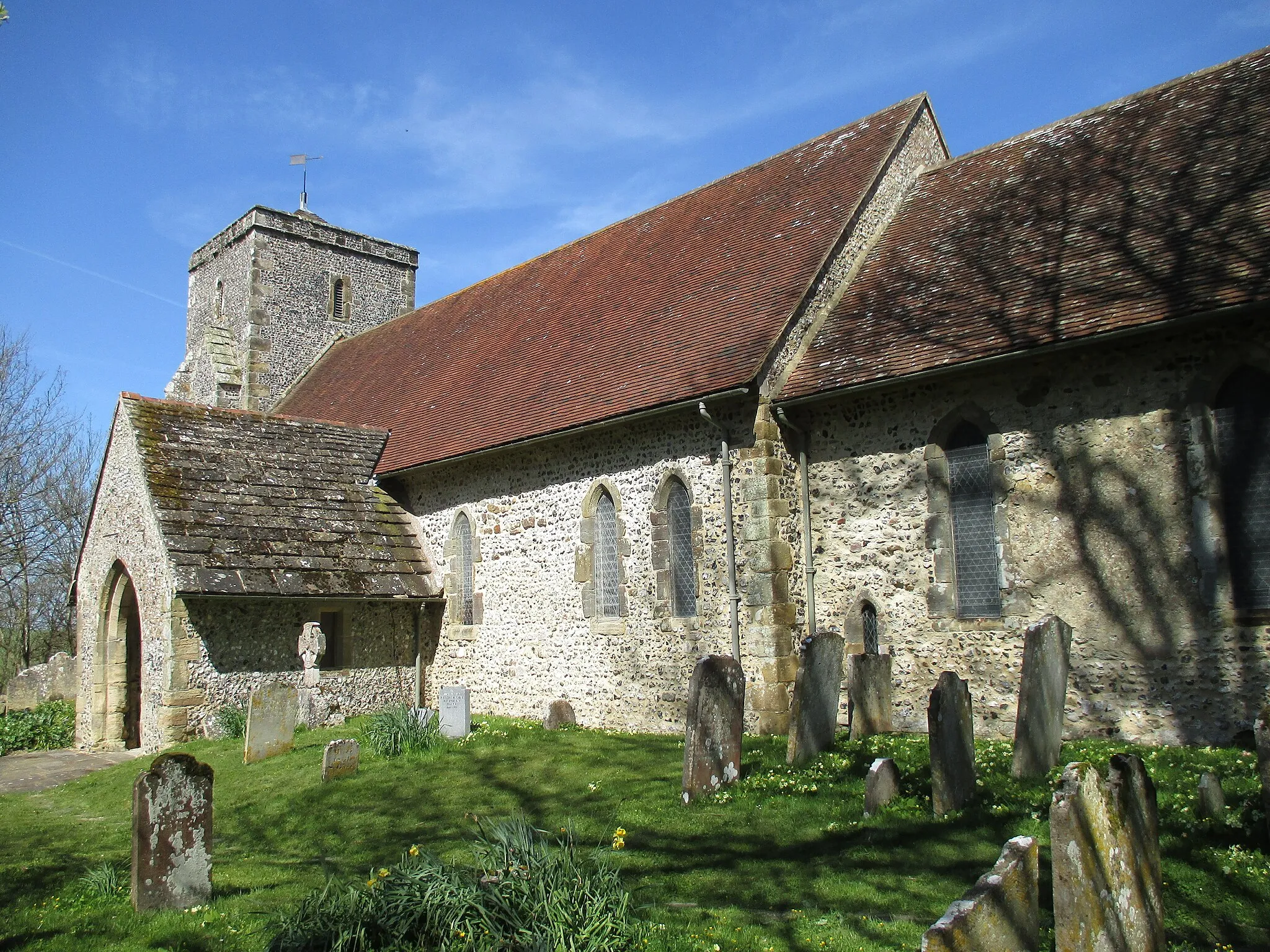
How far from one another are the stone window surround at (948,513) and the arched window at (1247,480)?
2231mm

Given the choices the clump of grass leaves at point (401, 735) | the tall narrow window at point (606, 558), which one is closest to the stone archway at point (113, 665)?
the clump of grass leaves at point (401, 735)

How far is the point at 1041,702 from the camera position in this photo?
8.45 meters

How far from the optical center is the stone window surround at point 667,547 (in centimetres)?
1334

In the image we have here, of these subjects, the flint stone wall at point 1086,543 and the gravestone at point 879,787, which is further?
the flint stone wall at point 1086,543

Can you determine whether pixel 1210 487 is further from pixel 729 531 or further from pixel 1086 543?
pixel 729 531

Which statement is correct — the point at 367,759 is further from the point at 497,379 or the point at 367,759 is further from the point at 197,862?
the point at 497,379

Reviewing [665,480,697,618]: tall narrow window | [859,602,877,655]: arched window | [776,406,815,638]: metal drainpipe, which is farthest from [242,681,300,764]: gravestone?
[859,602,877,655]: arched window

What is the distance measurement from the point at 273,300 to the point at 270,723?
17.7 metres

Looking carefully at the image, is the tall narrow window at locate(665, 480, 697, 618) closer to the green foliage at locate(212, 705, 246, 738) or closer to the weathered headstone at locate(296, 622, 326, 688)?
the weathered headstone at locate(296, 622, 326, 688)

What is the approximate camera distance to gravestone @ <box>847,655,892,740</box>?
1084 centimetres

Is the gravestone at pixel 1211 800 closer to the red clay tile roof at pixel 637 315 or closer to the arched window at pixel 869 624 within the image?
the arched window at pixel 869 624

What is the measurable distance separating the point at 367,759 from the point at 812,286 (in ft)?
28.1

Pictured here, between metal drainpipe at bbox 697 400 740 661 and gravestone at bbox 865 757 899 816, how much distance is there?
444 cm

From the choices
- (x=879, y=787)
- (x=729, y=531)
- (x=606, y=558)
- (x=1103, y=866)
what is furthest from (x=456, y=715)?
(x=1103, y=866)
